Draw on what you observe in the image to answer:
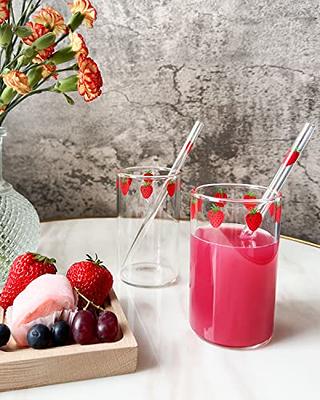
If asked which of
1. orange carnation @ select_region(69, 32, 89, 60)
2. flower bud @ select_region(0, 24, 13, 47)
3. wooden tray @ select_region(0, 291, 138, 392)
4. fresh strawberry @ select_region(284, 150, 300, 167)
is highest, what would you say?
flower bud @ select_region(0, 24, 13, 47)

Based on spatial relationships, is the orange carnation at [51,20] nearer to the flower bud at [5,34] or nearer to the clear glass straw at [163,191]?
the flower bud at [5,34]

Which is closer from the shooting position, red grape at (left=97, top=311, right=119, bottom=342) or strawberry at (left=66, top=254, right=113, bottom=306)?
red grape at (left=97, top=311, right=119, bottom=342)

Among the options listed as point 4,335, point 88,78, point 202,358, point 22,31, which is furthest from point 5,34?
point 202,358

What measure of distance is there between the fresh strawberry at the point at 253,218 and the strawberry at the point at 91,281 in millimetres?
229

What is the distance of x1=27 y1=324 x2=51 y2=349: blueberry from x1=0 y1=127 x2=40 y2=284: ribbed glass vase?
0.30 metres

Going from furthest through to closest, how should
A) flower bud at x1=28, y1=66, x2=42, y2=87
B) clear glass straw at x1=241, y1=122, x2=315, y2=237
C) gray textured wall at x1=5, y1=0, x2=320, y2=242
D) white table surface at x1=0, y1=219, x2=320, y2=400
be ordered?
1. gray textured wall at x1=5, y1=0, x2=320, y2=242
2. flower bud at x1=28, y1=66, x2=42, y2=87
3. clear glass straw at x1=241, y1=122, x2=315, y2=237
4. white table surface at x1=0, y1=219, x2=320, y2=400

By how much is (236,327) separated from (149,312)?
0.54 feet

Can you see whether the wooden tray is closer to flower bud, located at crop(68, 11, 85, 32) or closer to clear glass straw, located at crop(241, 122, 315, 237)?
clear glass straw, located at crop(241, 122, 315, 237)

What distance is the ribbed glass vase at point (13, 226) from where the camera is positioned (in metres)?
0.98

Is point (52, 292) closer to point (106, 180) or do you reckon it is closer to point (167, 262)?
point (167, 262)

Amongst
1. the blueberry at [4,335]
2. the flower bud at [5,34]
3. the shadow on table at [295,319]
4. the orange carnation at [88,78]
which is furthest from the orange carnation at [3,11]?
the shadow on table at [295,319]

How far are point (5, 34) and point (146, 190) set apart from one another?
0.34m

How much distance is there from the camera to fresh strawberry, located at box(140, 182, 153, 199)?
997 millimetres

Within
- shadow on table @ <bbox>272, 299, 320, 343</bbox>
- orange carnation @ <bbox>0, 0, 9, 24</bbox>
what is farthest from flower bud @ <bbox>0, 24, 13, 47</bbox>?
shadow on table @ <bbox>272, 299, 320, 343</bbox>
